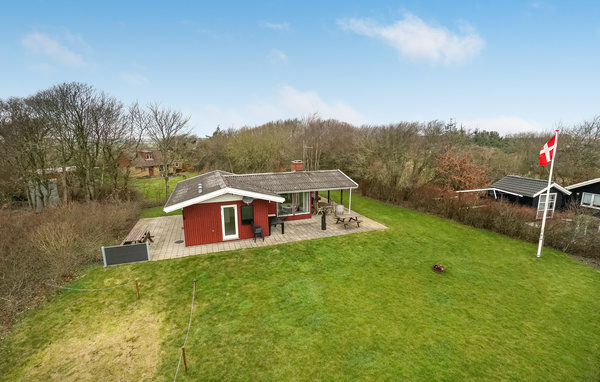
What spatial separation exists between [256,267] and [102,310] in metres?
5.23

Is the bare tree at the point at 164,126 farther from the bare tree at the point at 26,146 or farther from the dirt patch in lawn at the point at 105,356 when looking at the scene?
the dirt patch in lawn at the point at 105,356

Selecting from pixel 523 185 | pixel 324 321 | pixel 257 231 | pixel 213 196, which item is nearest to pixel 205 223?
pixel 213 196

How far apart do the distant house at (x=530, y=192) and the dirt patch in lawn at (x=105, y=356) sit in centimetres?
2210

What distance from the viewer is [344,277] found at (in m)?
10.2

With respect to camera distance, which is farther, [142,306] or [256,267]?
[256,267]

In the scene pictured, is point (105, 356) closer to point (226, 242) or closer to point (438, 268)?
point (226, 242)

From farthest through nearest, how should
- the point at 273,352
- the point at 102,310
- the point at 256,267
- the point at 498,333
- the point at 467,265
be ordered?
the point at 467,265 → the point at 256,267 → the point at 102,310 → the point at 498,333 → the point at 273,352

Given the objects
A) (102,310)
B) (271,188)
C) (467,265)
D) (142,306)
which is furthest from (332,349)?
(271,188)

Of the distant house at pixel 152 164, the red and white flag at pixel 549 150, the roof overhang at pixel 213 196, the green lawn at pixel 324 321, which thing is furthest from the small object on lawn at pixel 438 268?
the distant house at pixel 152 164

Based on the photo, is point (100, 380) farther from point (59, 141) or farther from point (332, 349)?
point (59, 141)

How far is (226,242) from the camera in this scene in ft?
42.6

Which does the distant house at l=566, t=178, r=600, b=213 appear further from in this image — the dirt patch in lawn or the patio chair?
the dirt patch in lawn

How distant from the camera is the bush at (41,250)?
845cm

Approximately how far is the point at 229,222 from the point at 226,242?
3.37ft
